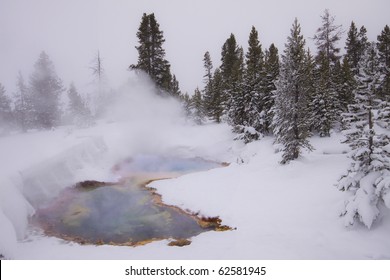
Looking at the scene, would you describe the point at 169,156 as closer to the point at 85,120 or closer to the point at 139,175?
the point at 139,175

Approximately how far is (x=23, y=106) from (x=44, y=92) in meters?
4.26

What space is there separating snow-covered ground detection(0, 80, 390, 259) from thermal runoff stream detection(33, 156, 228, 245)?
0.62 meters

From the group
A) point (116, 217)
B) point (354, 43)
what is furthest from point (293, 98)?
point (354, 43)

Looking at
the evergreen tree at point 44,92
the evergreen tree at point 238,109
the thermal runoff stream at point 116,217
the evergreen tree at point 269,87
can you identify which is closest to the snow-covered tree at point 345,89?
the evergreen tree at point 269,87

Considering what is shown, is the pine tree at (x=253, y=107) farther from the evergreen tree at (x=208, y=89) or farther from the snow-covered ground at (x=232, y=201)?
the evergreen tree at (x=208, y=89)

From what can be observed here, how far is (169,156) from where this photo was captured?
2600 cm

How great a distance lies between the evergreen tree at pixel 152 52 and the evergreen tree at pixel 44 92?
38.6 feet

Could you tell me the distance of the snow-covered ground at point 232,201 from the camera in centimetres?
826

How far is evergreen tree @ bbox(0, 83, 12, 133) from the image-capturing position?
39.9 meters

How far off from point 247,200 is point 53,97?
112 ft

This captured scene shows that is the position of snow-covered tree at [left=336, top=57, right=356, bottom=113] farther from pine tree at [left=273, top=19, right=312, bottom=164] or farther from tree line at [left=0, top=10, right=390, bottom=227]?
pine tree at [left=273, top=19, right=312, bottom=164]

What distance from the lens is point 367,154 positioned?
8523 millimetres
